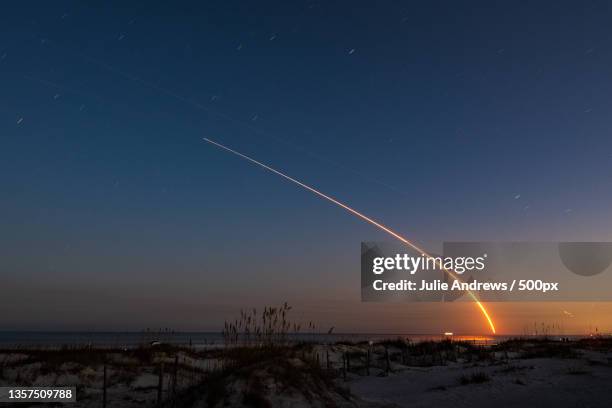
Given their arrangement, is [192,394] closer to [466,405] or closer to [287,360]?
[287,360]

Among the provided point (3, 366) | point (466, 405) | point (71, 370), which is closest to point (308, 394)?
point (466, 405)

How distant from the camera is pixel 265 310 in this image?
14.4 metres

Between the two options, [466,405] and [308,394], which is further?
[466,405]

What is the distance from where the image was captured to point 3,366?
20.9m

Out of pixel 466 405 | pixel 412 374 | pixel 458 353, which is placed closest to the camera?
pixel 466 405

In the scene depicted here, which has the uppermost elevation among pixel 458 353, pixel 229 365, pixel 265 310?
pixel 265 310

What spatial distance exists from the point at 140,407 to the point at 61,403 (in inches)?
113

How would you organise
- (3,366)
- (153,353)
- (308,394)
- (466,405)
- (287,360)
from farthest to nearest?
(153,353) → (3,366) → (466,405) → (287,360) → (308,394)

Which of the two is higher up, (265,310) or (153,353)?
(265,310)

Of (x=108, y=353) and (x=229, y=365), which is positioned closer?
(x=229, y=365)

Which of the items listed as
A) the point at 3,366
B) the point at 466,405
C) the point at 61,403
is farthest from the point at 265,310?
the point at 3,366

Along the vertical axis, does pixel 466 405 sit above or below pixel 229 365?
below

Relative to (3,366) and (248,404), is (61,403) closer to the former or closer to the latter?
(3,366)

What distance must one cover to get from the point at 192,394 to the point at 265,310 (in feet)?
9.26
